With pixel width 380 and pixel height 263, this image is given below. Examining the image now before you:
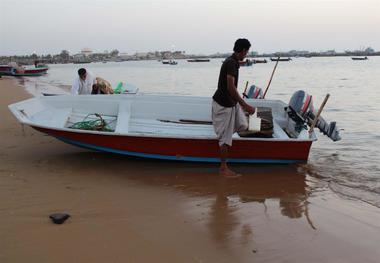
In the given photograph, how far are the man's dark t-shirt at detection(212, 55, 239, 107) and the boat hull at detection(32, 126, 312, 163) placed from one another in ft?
2.44

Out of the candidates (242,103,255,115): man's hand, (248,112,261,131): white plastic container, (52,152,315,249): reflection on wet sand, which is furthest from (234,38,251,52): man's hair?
(52,152,315,249): reflection on wet sand

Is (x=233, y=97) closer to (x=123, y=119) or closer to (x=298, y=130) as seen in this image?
(x=298, y=130)

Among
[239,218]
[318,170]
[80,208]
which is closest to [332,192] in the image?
[318,170]

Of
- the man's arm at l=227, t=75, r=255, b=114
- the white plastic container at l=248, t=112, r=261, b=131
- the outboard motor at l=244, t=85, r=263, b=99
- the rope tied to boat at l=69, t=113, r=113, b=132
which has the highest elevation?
the man's arm at l=227, t=75, r=255, b=114

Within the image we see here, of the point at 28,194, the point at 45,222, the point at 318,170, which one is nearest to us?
the point at 45,222

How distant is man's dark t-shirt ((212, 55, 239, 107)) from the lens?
17.3 feet

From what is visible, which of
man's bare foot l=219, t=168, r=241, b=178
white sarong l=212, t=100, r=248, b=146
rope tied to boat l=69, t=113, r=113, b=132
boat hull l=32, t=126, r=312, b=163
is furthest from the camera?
rope tied to boat l=69, t=113, r=113, b=132

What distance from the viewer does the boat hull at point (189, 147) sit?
5980 mm

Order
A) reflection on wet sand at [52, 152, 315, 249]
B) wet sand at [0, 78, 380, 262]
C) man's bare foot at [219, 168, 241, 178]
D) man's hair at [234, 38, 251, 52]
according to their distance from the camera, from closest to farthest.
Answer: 1. wet sand at [0, 78, 380, 262]
2. reflection on wet sand at [52, 152, 315, 249]
3. man's hair at [234, 38, 251, 52]
4. man's bare foot at [219, 168, 241, 178]

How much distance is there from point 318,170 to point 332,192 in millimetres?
1213

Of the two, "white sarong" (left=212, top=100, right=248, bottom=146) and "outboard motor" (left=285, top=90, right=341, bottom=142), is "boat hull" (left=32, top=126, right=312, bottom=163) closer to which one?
"white sarong" (left=212, top=100, right=248, bottom=146)

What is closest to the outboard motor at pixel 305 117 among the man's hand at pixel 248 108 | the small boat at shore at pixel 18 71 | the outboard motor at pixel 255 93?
the man's hand at pixel 248 108

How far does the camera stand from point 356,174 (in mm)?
6312

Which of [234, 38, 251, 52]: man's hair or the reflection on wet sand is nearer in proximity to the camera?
the reflection on wet sand
